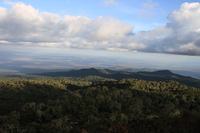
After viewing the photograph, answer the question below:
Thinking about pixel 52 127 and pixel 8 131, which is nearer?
pixel 8 131

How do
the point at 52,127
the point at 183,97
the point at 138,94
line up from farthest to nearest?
the point at 138,94 < the point at 183,97 < the point at 52,127

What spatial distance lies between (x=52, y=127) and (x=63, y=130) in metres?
4.18

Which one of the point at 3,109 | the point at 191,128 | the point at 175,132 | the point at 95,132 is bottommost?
the point at 3,109

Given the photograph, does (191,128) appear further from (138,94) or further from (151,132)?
(138,94)

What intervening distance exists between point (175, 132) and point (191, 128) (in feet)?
19.0

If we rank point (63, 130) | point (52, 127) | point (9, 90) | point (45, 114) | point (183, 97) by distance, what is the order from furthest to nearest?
1. point (9, 90)
2. point (183, 97)
3. point (45, 114)
4. point (52, 127)
5. point (63, 130)

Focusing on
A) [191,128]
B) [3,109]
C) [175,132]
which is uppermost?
[191,128]

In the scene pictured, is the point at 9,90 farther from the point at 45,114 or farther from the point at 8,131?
the point at 8,131

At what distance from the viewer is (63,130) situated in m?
28.7

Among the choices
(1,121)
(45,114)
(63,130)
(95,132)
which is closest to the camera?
(95,132)

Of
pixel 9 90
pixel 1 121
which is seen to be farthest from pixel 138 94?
pixel 9 90

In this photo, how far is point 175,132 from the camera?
784 inches

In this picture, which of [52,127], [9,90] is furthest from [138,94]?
[9,90]

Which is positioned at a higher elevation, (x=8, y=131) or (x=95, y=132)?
(x=95, y=132)
